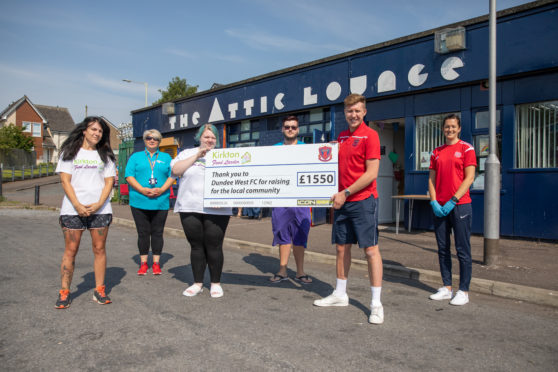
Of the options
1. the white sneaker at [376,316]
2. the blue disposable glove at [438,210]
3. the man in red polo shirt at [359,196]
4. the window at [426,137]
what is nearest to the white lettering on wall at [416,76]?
the window at [426,137]

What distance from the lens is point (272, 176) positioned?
4.51 m

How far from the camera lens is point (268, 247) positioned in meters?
7.74

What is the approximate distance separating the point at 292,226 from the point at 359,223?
1.48m

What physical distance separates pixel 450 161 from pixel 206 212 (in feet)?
8.80

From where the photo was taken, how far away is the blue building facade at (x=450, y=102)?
8.09 m

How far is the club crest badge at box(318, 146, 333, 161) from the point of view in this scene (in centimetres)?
421

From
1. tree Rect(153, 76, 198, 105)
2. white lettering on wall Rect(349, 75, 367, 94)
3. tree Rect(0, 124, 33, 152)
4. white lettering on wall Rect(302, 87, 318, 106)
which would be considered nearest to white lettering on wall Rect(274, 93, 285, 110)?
white lettering on wall Rect(302, 87, 318, 106)

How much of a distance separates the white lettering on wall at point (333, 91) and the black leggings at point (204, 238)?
765 centimetres

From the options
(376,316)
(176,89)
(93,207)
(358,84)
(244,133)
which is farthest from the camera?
(176,89)

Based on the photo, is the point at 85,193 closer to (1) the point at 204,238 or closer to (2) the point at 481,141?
(1) the point at 204,238

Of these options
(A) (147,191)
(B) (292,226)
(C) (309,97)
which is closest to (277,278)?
(B) (292,226)

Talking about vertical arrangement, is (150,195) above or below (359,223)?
above

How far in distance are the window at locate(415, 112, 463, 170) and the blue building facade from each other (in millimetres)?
24

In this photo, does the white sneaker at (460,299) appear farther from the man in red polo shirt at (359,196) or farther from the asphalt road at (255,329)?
the man in red polo shirt at (359,196)
